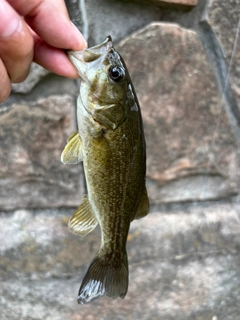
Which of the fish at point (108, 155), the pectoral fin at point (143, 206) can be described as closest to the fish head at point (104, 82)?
the fish at point (108, 155)

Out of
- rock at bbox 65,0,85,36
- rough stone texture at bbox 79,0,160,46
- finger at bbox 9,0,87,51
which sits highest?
finger at bbox 9,0,87,51

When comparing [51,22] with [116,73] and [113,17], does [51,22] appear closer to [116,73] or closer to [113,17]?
[116,73]

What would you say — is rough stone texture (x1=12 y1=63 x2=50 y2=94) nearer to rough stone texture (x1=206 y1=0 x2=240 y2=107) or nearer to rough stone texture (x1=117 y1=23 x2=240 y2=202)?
rough stone texture (x1=117 y1=23 x2=240 y2=202)

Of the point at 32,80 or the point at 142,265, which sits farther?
the point at 142,265

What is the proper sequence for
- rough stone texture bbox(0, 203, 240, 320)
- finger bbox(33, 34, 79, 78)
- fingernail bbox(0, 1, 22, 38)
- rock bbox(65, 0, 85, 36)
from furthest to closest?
rough stone texture bbox(0, 203, 240, 320)
rock bbox(65, 0, 85, 36)
finger bbox(33, 34, 79, 78)
fingernail bbox(0, 1, 22, 38)

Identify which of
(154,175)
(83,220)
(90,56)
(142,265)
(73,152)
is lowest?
(142,265)

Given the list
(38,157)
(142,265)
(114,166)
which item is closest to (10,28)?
(114,166)

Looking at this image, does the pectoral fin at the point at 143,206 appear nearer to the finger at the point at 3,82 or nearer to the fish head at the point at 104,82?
the fish head at the point at 104,82

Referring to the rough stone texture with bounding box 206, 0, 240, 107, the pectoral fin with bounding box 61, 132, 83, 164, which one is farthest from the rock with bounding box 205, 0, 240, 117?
the pectoral fin with bounding box 61, 132, 83, 164
